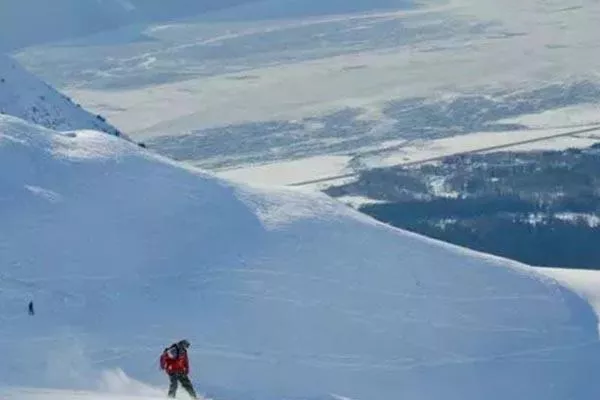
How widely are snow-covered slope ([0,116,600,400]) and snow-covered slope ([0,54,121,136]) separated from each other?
14.1m

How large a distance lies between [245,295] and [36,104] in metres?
21.4

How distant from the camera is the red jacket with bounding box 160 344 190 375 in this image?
1778 centimetres

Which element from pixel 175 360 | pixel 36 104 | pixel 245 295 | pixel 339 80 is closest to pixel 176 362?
pixel 175 360

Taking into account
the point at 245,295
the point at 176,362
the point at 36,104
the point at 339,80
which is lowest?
the point at 245,295

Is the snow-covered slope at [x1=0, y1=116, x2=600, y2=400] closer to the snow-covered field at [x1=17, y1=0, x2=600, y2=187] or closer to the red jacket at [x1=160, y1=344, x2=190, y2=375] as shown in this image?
the red jacket at [x1=160, y1=344, x2=190, y2=375]

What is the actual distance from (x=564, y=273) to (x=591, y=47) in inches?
2932

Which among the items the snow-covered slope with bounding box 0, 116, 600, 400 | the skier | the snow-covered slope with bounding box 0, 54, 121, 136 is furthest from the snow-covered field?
the skier

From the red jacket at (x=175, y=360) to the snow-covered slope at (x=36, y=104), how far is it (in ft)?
84.5

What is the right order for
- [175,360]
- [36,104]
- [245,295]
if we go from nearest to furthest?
[175,360], [245,295], [36,104]

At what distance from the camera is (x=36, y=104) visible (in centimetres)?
4441

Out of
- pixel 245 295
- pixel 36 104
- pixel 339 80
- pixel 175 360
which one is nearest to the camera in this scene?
pixel 175 360

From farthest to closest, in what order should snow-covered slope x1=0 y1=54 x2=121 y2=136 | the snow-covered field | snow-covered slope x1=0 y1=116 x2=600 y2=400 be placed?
the snow-covered field, snow-covered slope x1=0 y1=54 x2=121 y2=136, snow-covered slope x1=0 y1=116 x2=600 y2=400

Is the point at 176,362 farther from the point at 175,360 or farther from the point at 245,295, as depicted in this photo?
the point at 245,295

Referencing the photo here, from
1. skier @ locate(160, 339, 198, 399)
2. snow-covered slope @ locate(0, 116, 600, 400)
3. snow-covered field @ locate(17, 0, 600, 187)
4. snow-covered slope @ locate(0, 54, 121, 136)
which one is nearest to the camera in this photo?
skier @ locate(160, 339, 198, 399)
